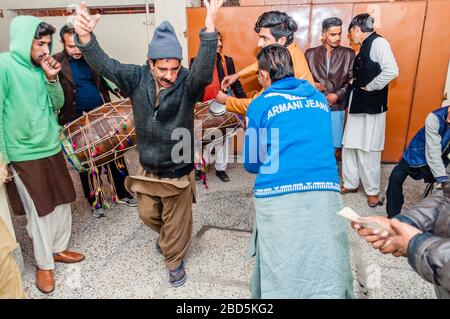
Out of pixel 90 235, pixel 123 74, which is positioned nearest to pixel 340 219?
pixel 123 74

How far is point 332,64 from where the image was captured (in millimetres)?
3531

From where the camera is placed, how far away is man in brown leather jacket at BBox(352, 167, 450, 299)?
1.10 metres

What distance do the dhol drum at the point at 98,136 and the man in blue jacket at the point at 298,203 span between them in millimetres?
1427

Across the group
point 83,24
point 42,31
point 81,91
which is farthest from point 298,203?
point 81,91

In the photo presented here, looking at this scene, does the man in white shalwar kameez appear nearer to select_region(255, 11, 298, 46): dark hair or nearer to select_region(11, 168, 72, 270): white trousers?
select_region(255, 11, 298, 46): dark hair

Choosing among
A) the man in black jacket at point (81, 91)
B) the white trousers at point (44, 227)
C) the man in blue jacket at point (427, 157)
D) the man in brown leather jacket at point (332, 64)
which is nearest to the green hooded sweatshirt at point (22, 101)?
the white trousers at point (44, 227)

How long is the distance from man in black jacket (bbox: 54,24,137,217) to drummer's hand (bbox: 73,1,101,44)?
37.3 inches

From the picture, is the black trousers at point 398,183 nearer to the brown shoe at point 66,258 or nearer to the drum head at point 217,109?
the drum head at point 217,109

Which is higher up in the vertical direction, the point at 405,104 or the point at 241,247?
the point at 405,104

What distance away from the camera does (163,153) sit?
222 centimetres

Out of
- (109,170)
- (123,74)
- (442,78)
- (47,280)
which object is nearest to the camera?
(123,74)

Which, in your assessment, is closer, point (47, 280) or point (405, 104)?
point (47, 280)
